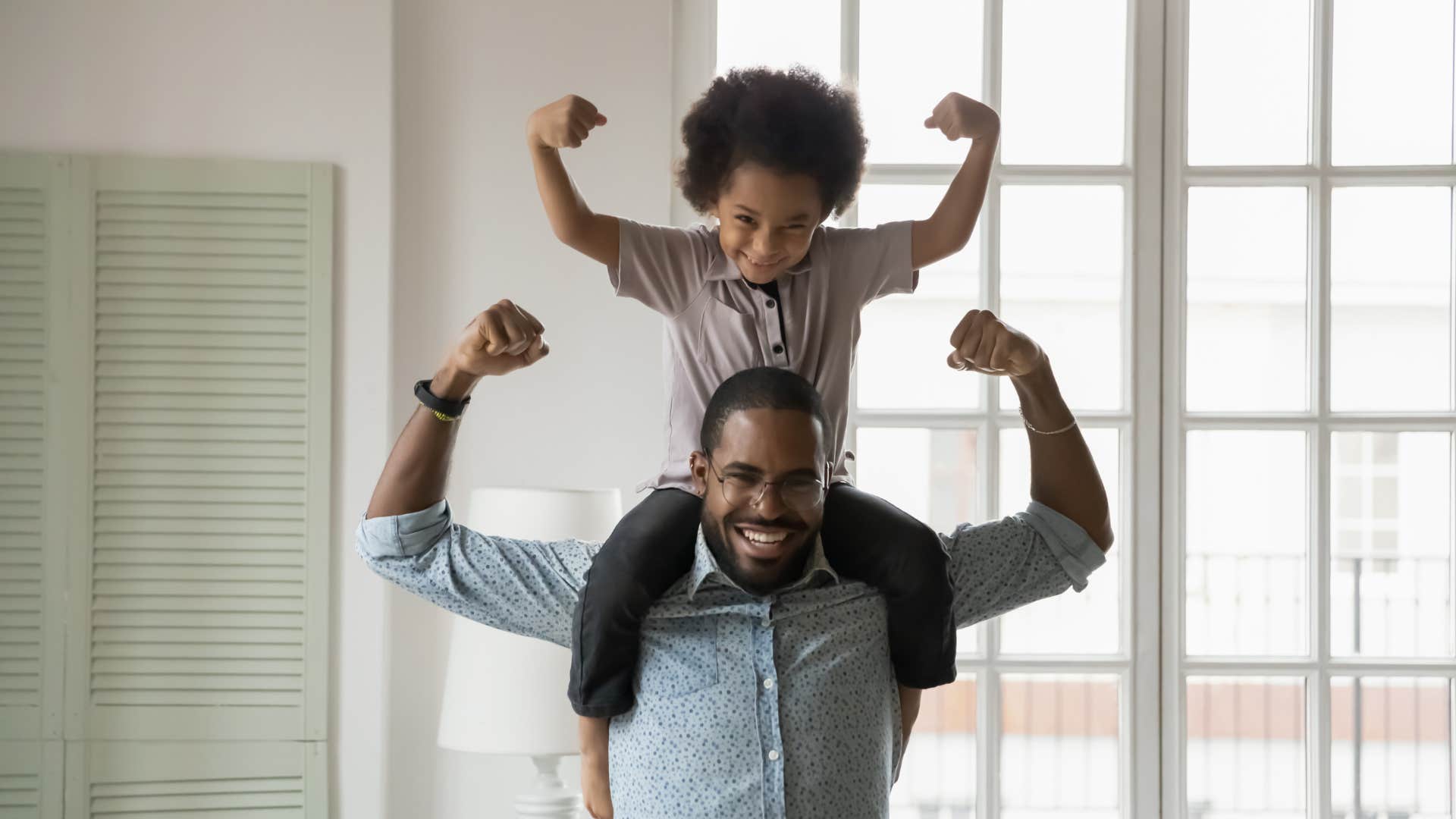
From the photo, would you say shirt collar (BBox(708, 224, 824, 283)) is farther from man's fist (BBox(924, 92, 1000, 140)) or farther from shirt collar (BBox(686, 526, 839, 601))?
shirt collar (BBox(686, 526, 839, 601))

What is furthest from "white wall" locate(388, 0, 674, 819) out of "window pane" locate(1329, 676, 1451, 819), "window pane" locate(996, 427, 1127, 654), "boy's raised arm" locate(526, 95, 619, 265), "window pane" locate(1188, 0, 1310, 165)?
"window pane" locate(1329, 676, 1451, 819)

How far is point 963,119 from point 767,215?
354 millimetres

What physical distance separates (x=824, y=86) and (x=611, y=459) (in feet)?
3.94

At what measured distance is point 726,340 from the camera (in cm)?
178

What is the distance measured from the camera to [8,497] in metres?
2.62

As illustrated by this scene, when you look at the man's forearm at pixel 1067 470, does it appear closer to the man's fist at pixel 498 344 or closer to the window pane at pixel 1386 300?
the man's fist at pixel 498 344

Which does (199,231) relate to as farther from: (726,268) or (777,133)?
(777,133)

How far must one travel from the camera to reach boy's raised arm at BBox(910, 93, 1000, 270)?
1.79 metres

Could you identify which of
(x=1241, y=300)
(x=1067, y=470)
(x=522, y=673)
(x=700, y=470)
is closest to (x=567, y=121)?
(x=700, y=470)

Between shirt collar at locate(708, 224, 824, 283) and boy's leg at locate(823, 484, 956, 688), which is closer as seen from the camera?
boy's leg at locate(823, 484, 956, 688)

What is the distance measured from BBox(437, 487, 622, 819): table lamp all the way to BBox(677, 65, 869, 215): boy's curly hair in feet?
2.56

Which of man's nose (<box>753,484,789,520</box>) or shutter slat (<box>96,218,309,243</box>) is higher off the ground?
shutter slat (<box>96,218,309,243</box>)

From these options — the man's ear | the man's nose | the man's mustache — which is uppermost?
the man's ear

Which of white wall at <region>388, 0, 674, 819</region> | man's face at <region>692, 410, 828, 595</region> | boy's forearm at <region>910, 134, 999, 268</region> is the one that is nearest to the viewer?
man's face at <region>692, 410, 828, 595</region>
